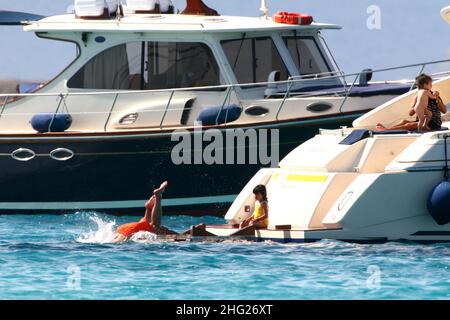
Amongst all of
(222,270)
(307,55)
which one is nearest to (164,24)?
Answer: (307,55)

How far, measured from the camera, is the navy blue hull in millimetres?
25375

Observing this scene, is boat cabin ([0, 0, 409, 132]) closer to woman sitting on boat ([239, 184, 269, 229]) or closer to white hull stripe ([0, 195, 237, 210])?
white hull stripe ([0, 195, 237, 210])

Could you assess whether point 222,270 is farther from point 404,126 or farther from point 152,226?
point 404,126

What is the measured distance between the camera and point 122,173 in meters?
25.6

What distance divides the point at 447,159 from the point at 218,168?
585 cm

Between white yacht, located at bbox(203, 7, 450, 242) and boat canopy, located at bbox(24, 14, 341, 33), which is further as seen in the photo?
boat canopy, located at bbox(24, 14, 341, 33)

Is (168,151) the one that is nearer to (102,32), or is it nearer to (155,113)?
(155,113)

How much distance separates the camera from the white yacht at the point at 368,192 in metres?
20.1

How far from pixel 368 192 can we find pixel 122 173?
6.50 m

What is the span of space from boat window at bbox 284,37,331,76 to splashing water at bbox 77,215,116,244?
4399mm

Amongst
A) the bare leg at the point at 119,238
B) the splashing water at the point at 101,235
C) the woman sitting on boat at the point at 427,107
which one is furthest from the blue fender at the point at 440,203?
the splashing water at the point at 101,235

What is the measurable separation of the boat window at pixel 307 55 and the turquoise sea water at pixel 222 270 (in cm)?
613

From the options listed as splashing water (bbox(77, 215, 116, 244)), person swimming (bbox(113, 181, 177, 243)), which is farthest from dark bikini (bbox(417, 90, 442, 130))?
splashing water (bbox(77, 215, 116, 244))

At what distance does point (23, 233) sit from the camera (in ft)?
79.8
